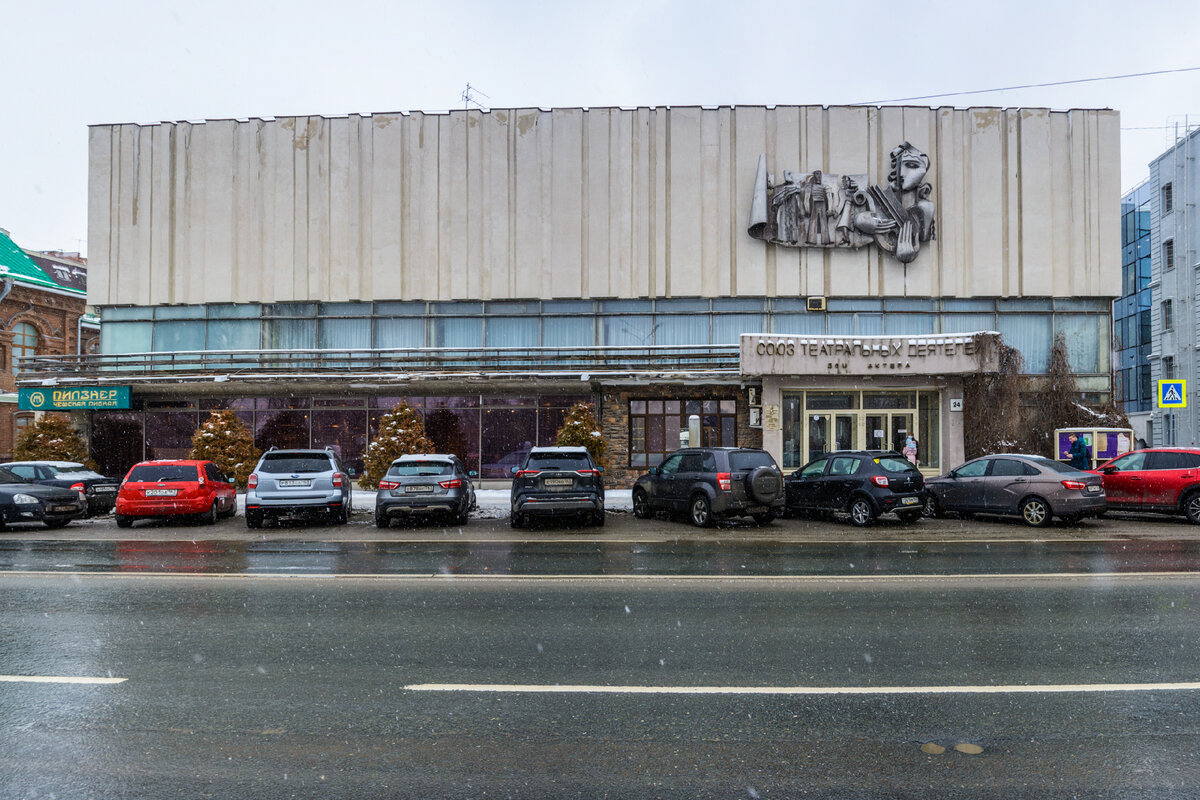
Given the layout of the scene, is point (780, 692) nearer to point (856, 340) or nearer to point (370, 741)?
point (370, 741)

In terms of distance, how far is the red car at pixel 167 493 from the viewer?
17.6 metres

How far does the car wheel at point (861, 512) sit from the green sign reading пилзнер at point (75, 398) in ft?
85.2

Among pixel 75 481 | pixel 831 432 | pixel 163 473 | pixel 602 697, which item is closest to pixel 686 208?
pixel 831 432

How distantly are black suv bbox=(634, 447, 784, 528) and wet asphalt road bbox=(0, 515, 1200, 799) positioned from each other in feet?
17.5

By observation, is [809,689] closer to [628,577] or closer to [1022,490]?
[628,577]

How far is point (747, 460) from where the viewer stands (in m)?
16.8

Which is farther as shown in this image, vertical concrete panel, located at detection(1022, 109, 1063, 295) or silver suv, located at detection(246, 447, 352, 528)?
vertical concrete panel, located at detection(1022, 109, 1063, 295)

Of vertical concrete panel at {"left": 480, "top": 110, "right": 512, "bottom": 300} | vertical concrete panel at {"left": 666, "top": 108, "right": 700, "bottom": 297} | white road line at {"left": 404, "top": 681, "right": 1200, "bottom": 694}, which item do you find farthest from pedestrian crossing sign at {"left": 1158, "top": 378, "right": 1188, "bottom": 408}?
vertical concrete panel at {"left": 480, "top": 110, "right": 512, "bottom": 300}

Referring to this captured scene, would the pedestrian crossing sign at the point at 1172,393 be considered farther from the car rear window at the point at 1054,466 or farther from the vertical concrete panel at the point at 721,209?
the vertical concrete panel at the point at 721,209

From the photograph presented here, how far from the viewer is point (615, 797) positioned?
3.83m

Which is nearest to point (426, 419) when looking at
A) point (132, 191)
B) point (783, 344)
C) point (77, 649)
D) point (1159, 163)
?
point (783, 344)

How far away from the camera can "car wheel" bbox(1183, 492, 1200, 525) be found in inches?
671

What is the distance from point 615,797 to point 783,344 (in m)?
22.7

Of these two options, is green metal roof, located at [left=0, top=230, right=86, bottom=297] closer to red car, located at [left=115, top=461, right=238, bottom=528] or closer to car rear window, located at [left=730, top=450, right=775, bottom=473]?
red car, located at [left=115, top=461, right=238, bottom=528]
